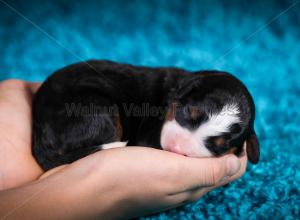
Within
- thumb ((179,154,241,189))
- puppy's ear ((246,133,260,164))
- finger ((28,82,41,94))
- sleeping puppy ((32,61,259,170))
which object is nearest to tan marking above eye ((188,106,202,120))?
sleeping puppy ((32,61,259,170))

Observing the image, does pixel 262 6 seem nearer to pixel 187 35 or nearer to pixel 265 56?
pixel 265 56

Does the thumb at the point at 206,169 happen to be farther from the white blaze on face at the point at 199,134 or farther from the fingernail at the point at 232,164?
the white blaze on face at the point at 199,134

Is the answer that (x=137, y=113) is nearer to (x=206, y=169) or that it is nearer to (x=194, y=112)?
(x=194, y=112)

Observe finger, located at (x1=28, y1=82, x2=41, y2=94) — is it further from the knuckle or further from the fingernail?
the fingernail

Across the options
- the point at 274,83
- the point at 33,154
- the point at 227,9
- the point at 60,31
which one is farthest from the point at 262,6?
the point at 33,154

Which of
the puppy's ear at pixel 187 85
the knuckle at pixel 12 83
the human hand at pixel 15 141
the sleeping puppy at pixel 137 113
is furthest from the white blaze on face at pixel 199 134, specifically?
the knuckle at pixel 12 83

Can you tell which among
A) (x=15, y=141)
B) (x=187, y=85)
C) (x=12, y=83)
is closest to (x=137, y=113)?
(x=187, y=85)
